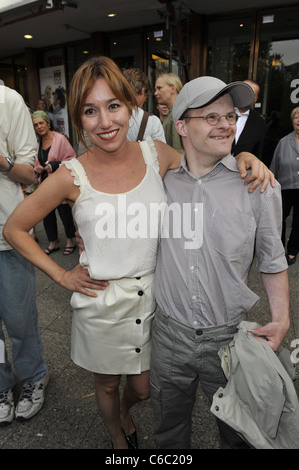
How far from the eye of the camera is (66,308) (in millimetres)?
3775

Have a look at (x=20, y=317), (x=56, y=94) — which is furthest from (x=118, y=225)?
(x=56, y=94)

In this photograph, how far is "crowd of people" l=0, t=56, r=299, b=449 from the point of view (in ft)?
4.75

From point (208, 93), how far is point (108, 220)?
687 millimetres

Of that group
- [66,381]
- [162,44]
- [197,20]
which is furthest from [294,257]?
[162,44]

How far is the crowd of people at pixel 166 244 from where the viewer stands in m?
1.45

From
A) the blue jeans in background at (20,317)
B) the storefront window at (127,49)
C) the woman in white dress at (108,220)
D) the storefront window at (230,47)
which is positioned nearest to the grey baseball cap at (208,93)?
the woman in white dress at (108,220)

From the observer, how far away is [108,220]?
5.26ft

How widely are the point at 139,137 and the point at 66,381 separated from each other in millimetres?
2078

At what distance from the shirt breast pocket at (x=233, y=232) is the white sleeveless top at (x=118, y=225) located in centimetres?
30

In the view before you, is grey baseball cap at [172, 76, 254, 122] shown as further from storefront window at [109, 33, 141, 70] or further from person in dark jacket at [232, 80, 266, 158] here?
storefront window at [109, 33, 141, 70]

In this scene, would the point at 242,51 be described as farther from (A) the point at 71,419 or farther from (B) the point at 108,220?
(A) the point at 71,419

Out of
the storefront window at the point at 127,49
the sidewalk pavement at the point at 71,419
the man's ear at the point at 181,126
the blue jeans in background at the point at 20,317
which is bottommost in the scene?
the sidewalk pavement at the point at 71,419

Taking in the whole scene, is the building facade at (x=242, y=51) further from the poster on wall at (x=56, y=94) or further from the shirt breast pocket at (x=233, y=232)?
the shirt breast pocket at (x=233, y=232)
